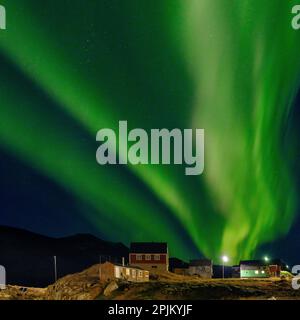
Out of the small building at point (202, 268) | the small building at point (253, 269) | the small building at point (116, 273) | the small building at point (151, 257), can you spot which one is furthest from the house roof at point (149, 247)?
the small building at point (253, 269)

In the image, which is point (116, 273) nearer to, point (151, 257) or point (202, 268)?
point (151, 257)

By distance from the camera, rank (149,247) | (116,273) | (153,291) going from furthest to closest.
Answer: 1. (149,247)
2. (116,273)
3. (153,291)

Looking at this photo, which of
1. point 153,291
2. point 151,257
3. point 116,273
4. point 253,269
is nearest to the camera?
point 153,291

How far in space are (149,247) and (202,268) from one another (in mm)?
19032

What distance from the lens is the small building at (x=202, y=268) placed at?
125562 millimetres

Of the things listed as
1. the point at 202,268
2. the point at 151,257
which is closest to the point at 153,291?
the point at 151,257

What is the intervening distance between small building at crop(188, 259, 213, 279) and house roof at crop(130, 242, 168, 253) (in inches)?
625

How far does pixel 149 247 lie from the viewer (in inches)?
4454

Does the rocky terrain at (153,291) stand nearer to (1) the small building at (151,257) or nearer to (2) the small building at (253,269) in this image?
(1) the small building at (151,257)

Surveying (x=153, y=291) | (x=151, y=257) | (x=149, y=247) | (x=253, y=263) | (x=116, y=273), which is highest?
(x=149, y=247)

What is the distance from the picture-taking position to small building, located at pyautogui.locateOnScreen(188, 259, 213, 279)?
126 m
